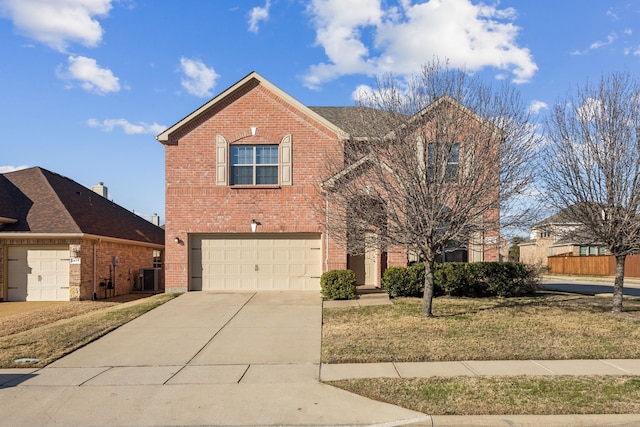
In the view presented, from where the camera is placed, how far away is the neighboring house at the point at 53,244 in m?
16.7

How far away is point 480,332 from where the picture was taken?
32.3ft

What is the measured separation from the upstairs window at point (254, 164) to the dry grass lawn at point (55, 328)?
484cm

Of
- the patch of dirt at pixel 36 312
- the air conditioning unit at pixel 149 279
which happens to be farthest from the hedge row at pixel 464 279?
the air conditioning unit at pixel 149 279

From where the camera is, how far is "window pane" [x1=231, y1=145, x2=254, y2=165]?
1658 centimetres

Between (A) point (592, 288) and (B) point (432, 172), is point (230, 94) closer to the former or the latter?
(B) point (432, 172)

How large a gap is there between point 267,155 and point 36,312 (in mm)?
8946

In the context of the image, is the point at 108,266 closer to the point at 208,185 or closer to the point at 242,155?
the point at 208,185

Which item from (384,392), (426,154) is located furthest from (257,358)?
(426,154)

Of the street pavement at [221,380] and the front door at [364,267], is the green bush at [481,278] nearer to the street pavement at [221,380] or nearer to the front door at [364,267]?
the front door at [364,267]

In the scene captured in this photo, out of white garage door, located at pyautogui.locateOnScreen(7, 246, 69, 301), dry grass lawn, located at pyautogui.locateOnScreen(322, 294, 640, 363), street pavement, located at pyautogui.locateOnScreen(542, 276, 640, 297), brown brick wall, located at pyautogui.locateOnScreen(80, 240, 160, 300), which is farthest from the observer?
street pavement, located at pyautogui.locateOnScreen(542, 276, 640, 297)

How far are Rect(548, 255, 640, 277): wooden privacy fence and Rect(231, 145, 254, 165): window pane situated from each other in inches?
1124

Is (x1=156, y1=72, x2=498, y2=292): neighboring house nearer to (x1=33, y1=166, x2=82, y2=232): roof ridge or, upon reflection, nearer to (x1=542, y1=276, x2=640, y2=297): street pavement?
(x1=33, y1=166, x2=82, y2=232): roof ridge

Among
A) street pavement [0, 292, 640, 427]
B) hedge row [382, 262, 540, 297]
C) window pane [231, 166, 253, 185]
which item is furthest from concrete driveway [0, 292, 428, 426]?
window pane [231, 166, 253, 185]

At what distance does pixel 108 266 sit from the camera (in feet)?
62.3
